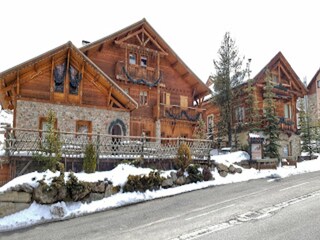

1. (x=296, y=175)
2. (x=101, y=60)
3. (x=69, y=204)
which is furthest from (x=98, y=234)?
(x=101, y=60)

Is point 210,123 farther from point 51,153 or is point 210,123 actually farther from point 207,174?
point 51,153

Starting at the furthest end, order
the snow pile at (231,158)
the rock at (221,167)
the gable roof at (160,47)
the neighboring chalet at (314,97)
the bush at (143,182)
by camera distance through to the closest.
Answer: the neighboring chalet at (314,97) → the gable roof at (160,47) → the snow pile at (231,158) → the rock at (221,167) → the bush at (143,182)

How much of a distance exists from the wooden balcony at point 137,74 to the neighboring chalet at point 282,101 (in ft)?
23.6

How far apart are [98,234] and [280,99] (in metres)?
27.6

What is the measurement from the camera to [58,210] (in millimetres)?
10844

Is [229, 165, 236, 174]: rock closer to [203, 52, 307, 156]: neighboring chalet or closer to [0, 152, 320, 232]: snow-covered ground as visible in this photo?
[0, 152, 320, 232]: snow-covered ground

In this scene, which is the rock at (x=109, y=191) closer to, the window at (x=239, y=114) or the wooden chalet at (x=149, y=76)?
the wooden chalet at (x=149, y=76)

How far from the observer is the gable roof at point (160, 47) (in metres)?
23.4

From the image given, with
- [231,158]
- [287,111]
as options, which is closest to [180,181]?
[231,158]

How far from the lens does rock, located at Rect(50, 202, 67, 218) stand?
421 inches

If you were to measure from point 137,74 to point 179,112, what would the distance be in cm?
490

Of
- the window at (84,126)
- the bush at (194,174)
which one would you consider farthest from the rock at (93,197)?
the window at (84,126)

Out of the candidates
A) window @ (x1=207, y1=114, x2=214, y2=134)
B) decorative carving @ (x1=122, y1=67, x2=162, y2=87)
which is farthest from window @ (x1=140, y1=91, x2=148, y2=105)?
window @ (x1=207, y1=114, x2=214, y2=134)

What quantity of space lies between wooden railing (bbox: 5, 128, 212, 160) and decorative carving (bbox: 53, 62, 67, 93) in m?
3.67
